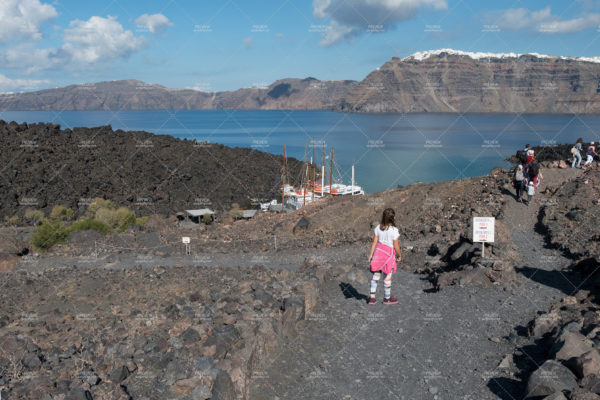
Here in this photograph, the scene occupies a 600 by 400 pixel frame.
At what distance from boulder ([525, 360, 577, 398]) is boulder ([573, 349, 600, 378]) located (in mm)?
101

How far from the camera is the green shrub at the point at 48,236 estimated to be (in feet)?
62.8

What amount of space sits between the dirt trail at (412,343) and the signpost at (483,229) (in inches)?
40.6

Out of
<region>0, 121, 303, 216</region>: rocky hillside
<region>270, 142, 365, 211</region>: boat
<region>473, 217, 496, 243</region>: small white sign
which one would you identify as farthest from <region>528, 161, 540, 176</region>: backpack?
<region>0, 121, 303, 216</region>: rocky hillside

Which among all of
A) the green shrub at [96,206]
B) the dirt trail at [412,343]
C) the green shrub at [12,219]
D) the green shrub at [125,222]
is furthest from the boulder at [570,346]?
A: the green shrub at [12,219]

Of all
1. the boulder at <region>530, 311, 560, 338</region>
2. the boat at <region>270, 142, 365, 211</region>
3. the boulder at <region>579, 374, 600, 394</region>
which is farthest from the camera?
the boat at <region>270, 142, 365, 211</region>

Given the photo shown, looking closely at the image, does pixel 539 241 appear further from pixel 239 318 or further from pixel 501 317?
pixel 239 318

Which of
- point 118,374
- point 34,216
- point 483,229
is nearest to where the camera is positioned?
point 118,374

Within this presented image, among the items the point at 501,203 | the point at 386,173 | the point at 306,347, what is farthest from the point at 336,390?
the point at 386,173

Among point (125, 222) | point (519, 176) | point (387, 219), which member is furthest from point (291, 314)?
point (125, 222)

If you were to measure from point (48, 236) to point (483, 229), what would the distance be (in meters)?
17.1

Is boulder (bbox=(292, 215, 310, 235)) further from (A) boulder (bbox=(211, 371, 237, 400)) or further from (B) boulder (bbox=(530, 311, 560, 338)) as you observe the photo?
(A) boulder (bbox=(211, 371, 237, 400))

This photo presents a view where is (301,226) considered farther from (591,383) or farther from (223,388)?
(591,383)

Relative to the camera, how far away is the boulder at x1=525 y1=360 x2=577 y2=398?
5227 mm

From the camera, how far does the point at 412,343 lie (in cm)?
723
